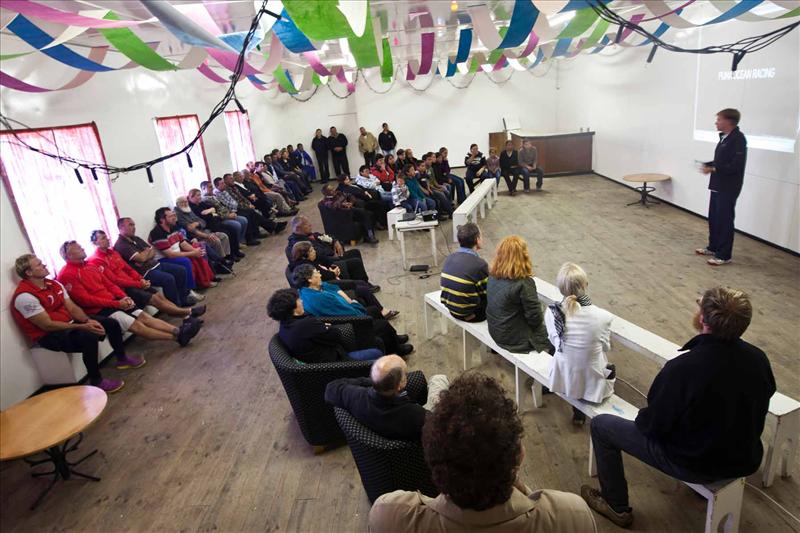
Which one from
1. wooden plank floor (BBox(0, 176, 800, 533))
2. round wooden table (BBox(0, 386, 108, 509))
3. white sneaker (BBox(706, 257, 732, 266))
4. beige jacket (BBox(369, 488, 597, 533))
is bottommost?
wooden plank floor (BBox(0, 176, 800, 533))

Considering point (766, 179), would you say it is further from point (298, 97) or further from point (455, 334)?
point (298, 97)

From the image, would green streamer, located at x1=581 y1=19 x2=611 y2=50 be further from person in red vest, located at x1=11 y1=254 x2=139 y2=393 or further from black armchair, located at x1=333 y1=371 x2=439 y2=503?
person in red vest, located at x1=11 y1=254 x2=139 y2=393

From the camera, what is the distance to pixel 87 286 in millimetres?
4109

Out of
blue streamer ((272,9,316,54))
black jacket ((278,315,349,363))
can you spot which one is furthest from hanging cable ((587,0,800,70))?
black jacket ((278,315,349,363))

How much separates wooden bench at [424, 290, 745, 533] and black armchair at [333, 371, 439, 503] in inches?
37.1

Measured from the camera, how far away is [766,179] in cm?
546

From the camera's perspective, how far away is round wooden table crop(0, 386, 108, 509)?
8.24 feet

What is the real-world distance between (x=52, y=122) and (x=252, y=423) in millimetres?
3402

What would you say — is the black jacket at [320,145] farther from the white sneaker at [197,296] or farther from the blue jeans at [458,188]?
the white sneaker at [197,296]

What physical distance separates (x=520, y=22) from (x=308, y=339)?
9.83 feet

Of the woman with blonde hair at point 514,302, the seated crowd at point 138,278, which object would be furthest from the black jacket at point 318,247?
the woman with blonde hair at point 514,302

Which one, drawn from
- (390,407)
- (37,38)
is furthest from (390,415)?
(37,38)

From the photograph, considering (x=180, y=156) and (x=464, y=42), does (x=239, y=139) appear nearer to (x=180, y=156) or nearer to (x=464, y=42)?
(x=180, y=156)

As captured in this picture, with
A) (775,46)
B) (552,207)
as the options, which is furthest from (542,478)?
(552,207)
